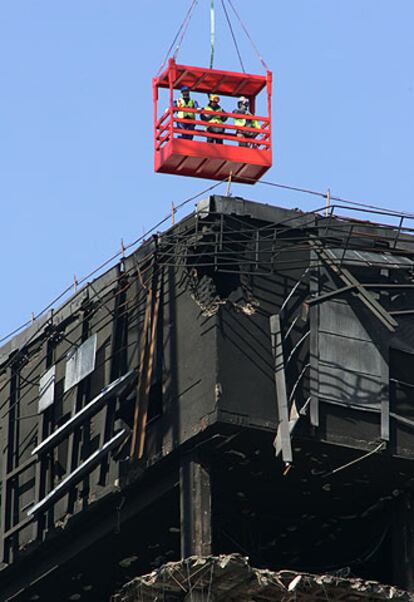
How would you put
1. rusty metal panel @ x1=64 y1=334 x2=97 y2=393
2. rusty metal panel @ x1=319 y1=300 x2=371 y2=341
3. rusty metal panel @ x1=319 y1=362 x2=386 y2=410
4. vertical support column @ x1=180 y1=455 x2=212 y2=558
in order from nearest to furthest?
vertical support column @ x1=180 y1=455 x2=212 y2=558 < rusty metal panel @ x1=319 y1=362 x2=386 y2=410 < rusty metal panel @ x1=319 y1=300 x2=371 y2=341 < rusty metal panel @ x1=64 y1=334 x2=97 y2=393

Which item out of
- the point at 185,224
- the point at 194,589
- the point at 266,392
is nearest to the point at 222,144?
the point at 185,224

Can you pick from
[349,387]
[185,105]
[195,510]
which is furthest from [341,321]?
[185,105]

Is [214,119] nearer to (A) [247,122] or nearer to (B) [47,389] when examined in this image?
→ (A) [247,122]

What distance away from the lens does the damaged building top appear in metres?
72.6

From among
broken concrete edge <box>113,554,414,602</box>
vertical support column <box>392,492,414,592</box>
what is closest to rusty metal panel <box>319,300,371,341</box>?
vertical support column <box>392,492,414,592</box>

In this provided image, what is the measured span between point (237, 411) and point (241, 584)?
4982 mm

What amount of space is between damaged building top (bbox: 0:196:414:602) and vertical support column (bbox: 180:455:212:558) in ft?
0.19

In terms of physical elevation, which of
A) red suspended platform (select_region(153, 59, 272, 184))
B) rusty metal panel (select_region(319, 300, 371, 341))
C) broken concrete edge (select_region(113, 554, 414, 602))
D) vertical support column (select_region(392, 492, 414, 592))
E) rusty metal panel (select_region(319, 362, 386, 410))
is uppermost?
red suspended platform (select_region(153, 59, 272, 184))

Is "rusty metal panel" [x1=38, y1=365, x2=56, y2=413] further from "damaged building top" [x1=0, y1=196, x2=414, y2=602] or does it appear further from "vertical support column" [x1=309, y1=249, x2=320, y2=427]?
"vertical support column" [x1=309, y1=249, x2=320, y2=427]

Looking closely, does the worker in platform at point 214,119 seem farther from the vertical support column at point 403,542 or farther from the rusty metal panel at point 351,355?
the vertical support column at point 403,542

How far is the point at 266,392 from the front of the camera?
239 ft

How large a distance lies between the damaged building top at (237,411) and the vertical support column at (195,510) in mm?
58

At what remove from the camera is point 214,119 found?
80.2 meters

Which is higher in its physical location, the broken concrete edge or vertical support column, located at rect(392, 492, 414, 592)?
vertical support column, located at rect(392, 492, 414, 592)
